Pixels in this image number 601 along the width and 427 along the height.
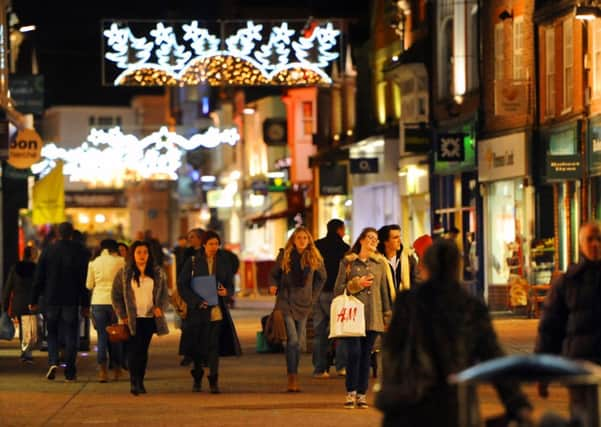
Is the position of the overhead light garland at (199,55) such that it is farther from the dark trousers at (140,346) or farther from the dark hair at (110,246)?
the dark trousers at (140,346)

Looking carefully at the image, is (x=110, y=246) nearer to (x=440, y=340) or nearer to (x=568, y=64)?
(x=440, y=340)

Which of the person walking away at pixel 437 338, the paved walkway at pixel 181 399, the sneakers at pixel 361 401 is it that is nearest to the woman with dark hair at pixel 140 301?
the paved walkway at pixel 181 399

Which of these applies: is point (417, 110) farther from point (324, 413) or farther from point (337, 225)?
point (324, 413)

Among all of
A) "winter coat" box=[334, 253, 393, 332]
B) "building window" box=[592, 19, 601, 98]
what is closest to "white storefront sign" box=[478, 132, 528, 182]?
"building window" box=[592, 19, 601, 98]

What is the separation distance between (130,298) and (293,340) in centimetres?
190

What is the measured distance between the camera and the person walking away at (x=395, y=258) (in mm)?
17906

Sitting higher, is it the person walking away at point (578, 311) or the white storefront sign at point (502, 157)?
the white storefront sign at point (502, 157)

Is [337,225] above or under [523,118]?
under

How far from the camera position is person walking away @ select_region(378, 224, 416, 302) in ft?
58.7

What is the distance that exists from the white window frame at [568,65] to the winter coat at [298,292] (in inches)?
579

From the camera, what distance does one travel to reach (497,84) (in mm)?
34938

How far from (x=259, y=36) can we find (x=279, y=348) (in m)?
11.8

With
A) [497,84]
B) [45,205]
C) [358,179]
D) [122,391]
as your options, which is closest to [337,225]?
[122,391]

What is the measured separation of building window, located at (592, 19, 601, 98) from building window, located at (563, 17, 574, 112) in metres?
1.39
